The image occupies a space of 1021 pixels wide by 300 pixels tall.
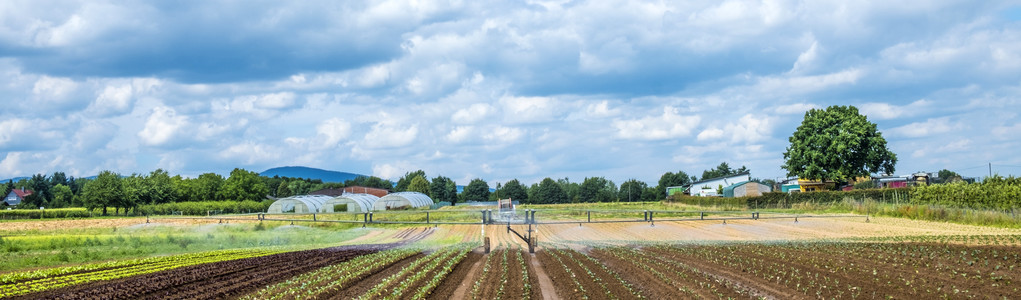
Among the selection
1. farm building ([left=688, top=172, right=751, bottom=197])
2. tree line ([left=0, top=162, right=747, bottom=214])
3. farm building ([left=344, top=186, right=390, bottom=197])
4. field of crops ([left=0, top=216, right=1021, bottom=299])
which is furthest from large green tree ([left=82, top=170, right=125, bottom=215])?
farm building ([left=688, top=172, right=751, bottom=197])

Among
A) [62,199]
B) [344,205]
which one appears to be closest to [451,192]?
[62,199]

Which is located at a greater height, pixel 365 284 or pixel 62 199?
pixel 62 199

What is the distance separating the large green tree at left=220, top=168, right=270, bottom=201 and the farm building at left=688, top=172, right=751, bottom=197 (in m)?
63.9

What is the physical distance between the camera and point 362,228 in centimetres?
4522

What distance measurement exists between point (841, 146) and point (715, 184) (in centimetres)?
3412

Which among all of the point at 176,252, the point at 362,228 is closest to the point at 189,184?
the point at 362,228

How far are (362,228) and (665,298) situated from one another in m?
32.6

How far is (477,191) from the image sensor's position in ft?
463

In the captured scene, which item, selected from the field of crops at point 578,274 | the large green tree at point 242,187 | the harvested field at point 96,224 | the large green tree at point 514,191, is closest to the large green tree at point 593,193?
the large green tree at point 514,191

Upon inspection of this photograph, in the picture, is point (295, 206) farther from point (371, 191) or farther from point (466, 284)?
point (371, 191)

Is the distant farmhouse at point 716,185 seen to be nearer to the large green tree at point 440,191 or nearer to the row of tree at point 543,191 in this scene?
the row of tree at point 543,191

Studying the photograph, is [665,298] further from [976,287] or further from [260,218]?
[260,218]

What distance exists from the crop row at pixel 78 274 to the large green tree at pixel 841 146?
6027cm

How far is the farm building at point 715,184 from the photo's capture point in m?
95.2
